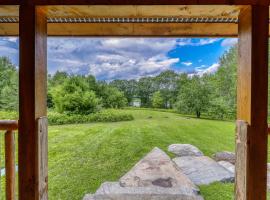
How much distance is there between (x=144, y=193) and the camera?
2402 millimetres

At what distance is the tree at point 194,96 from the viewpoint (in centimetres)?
331

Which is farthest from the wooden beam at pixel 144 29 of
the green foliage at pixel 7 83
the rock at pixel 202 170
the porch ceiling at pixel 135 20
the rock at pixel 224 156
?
the rock at pixel 224 156

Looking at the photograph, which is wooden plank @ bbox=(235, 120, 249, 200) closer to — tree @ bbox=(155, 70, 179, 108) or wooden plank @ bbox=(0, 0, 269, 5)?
wooden plank @ bbox=(0, 0, 269, 5)

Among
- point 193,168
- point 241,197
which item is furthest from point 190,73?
point 241,197

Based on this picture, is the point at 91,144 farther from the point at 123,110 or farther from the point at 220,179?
the point at 220,179

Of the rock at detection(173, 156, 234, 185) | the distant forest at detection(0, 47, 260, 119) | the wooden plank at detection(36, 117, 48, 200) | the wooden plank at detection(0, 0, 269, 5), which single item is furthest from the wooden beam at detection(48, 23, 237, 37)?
the rock at detection(173, 156, 234, 185)

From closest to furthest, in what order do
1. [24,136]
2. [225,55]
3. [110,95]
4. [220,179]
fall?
[24,136] → [220,179] → [110,95] → [225,55]

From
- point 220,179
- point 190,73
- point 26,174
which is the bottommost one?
point 220,179

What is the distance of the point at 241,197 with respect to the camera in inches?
49.3

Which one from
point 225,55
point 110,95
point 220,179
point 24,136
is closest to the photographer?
point 24,136

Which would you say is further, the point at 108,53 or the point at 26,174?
the point at 108,53

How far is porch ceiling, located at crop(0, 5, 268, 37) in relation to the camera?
125 centimetres

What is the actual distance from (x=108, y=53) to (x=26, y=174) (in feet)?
8.52

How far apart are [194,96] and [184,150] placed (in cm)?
92
